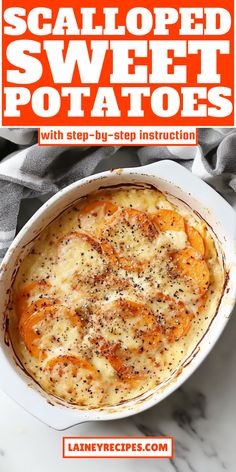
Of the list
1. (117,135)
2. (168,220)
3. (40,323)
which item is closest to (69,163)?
(117,135)

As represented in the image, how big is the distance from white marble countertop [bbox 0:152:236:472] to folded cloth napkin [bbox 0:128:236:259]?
1.47ft

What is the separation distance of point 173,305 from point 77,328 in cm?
28

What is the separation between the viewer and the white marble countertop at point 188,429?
2.00 metres

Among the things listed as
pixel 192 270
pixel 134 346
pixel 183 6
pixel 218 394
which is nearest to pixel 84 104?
pixel 183 6

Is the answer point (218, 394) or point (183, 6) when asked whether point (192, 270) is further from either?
point (183, 6)

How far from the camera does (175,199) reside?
1.92 meters

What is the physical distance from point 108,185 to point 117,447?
77 centimetres

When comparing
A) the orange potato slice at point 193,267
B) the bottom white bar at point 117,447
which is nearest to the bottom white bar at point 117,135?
the orange potato slice at point 193,267

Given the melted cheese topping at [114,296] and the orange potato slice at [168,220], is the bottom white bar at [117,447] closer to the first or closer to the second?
the melted cheese topping at [114,296]

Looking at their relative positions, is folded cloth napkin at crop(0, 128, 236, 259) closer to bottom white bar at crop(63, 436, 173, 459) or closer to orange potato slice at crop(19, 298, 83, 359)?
orange potato slice at crop(19, 298, 83, 359)

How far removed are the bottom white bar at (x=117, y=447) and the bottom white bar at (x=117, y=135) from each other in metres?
0.89

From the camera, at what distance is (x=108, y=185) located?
6.28 ft

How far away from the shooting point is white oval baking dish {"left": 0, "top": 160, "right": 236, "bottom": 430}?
1774mm

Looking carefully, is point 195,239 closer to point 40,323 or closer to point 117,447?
point 40,323
